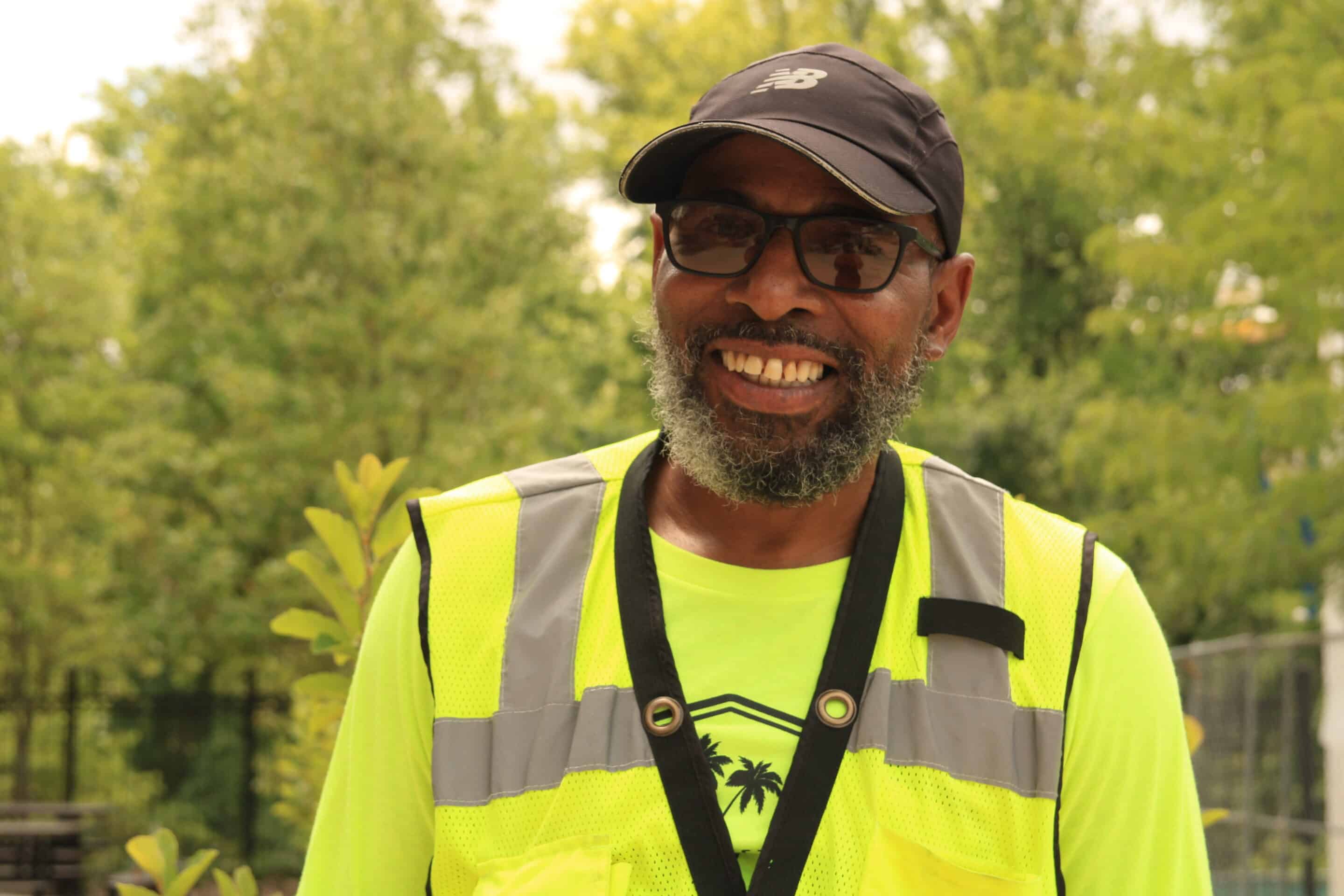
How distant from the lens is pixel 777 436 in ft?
7.11

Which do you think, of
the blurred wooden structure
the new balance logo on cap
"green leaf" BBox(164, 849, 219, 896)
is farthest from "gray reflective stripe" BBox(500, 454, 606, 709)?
the blurred wooden structure

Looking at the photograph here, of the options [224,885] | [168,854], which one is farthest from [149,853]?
[224,885]

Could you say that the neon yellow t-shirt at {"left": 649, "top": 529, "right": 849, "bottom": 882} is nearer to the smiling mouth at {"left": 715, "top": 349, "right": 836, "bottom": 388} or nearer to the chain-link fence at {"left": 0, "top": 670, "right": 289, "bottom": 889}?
the smiling mouth at {"left": 715, "top": 349, "right": 836, "bottom": 388}

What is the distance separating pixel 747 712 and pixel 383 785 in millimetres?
513

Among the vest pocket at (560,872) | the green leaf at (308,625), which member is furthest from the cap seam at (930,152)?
the green leaf at (308,625)

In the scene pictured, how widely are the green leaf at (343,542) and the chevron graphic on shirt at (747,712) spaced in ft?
3.54

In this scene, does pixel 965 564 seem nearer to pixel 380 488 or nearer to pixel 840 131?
pixel 840 131

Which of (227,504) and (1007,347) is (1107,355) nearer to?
(1007,347)

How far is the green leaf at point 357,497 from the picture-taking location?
2.93 metres

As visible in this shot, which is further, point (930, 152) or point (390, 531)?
point (390, 531)

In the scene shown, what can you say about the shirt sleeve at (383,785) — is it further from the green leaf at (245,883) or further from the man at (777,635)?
the green leaf at (245,883)

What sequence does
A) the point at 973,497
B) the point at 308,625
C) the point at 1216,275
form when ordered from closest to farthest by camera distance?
the point at 973,497, the point at 308,625, the point at 1216,275

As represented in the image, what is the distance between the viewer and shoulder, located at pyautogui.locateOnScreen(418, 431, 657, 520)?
2191 millimetres

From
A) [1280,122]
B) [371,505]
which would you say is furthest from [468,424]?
[371,505]
